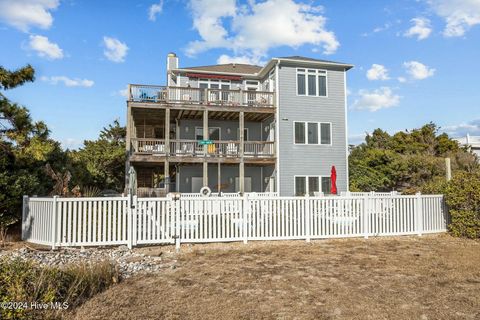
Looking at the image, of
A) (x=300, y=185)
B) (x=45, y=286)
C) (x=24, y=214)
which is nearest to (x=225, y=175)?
(x=300, y=185)

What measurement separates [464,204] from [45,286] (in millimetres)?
10227

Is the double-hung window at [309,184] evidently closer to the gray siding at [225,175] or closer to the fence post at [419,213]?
the gray siding at [225,175]

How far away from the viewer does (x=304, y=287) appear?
4902 millimetres

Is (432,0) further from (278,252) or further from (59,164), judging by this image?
(59,164)

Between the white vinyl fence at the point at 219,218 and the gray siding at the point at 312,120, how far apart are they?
9702mm

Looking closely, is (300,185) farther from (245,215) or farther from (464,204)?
(245,215)

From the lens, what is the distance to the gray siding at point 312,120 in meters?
19.3

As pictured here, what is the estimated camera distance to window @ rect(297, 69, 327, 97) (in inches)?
776

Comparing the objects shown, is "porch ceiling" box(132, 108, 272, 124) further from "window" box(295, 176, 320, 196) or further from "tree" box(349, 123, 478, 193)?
"tree" box(349, 123, 478, 193)

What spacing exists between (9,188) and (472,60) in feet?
61.4

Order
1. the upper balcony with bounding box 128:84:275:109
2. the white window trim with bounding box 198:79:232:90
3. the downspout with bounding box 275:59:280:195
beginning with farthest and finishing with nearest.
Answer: the white window trim with bounding box 198:79:232:90, the downspout with bounding box 275:59:280:195, the upper balcony with bounding box 128:84:275:109

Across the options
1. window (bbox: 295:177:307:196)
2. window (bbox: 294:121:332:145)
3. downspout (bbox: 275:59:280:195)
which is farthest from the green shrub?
window (bbox: 294:121:332:145)

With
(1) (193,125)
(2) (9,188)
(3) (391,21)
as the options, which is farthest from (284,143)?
(2) (9,188)

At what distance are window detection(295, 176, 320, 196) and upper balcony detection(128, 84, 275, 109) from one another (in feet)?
15.3
